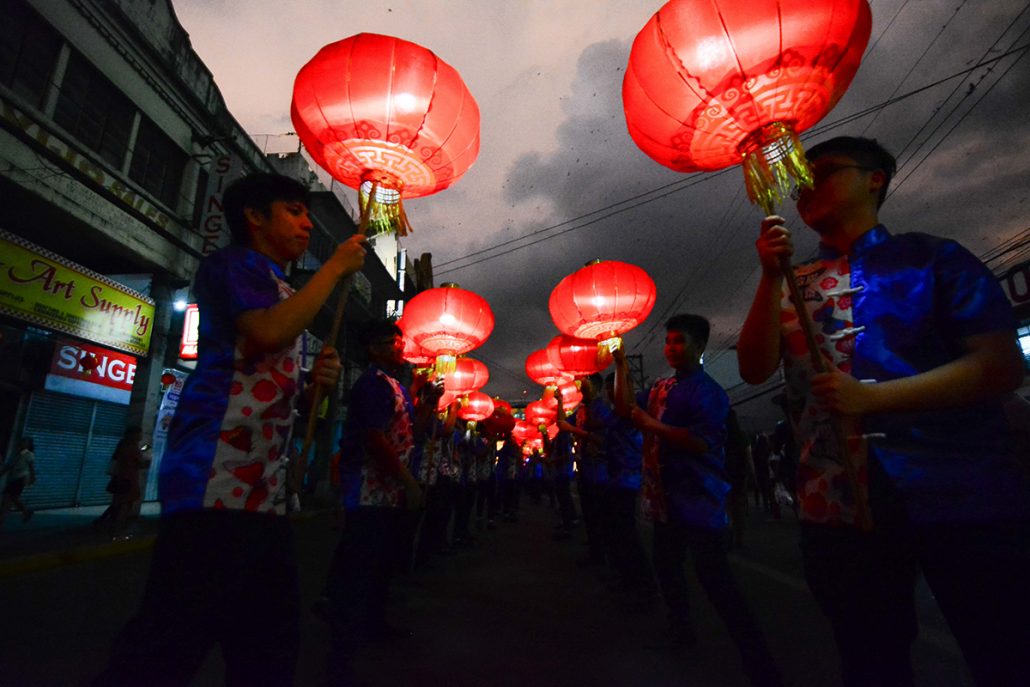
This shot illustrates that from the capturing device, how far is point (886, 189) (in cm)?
173

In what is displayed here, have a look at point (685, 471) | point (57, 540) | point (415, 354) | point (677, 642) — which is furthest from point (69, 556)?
point (685, 471)

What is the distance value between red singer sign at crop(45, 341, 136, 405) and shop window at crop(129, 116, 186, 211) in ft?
11.9

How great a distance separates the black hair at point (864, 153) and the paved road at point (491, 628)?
2.77 m

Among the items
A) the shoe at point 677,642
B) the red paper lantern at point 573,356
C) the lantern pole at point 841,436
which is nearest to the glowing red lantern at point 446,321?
the red paper lantern at point 573,356

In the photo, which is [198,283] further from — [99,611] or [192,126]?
[192,126]

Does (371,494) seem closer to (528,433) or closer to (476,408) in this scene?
(476,408)

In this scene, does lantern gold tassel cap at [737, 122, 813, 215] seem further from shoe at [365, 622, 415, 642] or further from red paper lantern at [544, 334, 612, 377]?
red paper lantern at [544, 334, 612, 377]

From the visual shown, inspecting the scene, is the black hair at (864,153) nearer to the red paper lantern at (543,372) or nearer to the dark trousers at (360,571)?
the dark trousers at (360,571)

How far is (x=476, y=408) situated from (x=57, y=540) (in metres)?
7.35

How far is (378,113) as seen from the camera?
9.33 feet

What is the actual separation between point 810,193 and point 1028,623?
135 centimetres

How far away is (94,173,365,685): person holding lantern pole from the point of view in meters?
→ 1.37

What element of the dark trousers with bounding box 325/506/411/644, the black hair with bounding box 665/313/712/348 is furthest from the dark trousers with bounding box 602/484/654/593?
the dark trousers with bounding box 325/506/411/644

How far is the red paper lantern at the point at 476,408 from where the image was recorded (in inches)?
442
